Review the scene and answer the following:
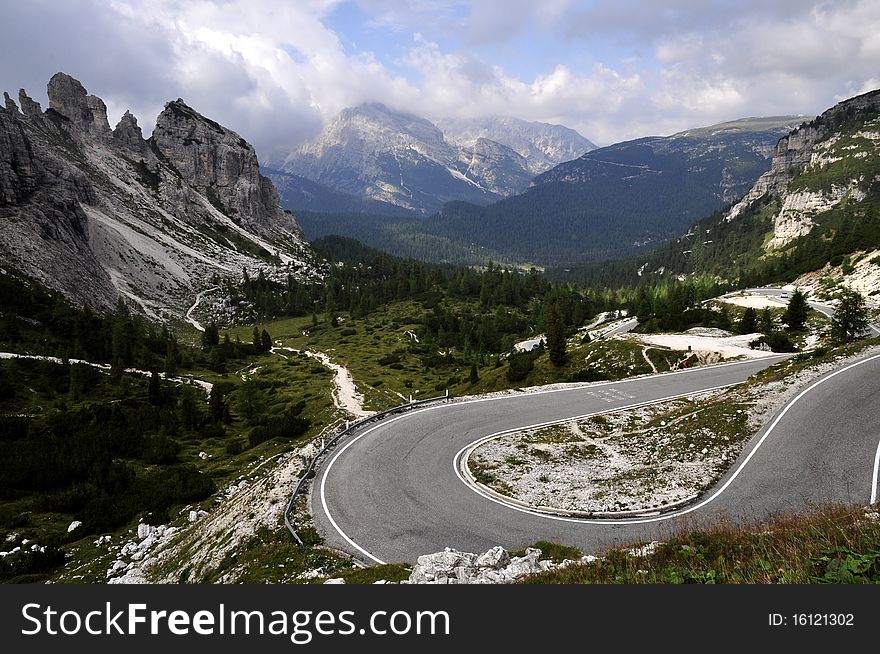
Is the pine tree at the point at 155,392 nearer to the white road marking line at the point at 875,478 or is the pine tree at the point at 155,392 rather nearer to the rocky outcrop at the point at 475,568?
the rocky outcrop at the point at 475,568

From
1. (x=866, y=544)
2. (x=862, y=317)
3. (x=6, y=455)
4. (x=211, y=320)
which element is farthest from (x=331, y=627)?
(x=211, y=320)

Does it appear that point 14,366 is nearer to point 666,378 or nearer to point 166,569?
point 166,569

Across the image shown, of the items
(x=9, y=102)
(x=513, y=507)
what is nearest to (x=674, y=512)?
(x=513, y=507)

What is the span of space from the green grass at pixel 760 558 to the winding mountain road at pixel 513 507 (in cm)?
342

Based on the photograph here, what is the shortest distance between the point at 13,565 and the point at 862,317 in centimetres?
6908

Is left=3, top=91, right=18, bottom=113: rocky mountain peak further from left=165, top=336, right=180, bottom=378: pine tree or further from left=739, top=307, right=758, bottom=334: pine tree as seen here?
left=739, top=307, right=758, bottom=334: pine tree

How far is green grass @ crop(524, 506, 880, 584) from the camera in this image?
7383 mm

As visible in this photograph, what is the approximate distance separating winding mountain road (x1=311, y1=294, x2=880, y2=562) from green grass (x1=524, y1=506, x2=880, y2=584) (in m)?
3.42

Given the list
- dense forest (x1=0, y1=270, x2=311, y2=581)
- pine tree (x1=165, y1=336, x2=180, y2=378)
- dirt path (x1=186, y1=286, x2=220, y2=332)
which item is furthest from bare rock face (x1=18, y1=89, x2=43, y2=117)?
pine tree (x1=165, y1=336, x2=180, y2=378)

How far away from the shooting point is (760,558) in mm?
8586

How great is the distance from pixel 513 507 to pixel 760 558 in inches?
459

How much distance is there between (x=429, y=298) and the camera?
15562 centimetres

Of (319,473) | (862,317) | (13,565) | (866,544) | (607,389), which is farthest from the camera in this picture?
(862,317)

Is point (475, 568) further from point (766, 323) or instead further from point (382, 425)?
point (766, 323)
